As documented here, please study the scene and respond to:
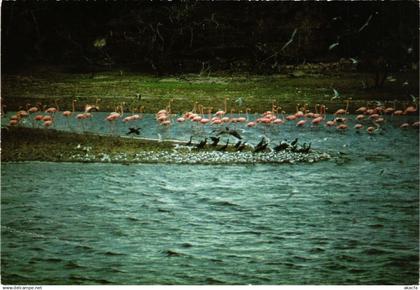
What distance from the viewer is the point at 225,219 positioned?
397 centimetres

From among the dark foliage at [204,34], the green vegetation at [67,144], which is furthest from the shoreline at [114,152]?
the dark foliage at [204,34]

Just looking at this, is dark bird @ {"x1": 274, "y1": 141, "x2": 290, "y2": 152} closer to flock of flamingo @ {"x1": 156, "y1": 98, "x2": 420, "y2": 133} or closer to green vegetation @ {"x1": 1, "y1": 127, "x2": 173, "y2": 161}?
flock of flamingo @ {"x1": 156, "y1": 98, "x2": 420, "y2": 133}

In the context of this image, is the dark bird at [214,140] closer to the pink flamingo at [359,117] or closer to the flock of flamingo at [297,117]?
the flock of flamingo at [297,117]

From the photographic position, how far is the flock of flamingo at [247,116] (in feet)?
15.2

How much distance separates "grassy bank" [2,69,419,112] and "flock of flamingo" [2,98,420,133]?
2.1 inches

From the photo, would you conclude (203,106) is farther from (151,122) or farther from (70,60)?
(70,60)

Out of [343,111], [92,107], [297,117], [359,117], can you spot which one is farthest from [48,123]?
[359,117]

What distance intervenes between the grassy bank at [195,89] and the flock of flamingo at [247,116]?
54 millimetres

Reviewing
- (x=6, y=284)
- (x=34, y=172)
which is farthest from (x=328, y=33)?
(x=6, y=284)

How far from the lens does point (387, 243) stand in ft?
12.3

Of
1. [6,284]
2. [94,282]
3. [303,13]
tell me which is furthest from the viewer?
[303,13]

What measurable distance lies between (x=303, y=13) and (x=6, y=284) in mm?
2749

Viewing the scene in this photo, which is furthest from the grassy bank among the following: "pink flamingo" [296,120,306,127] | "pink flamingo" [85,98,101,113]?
"pink flamingo" [296,120,306,127]

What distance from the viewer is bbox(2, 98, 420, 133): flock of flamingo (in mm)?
4625
